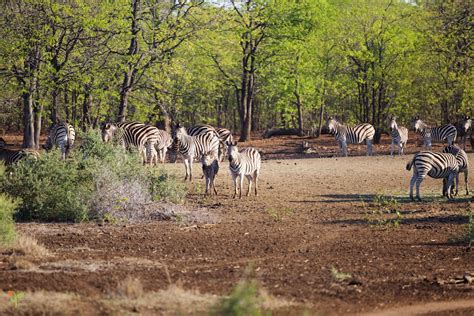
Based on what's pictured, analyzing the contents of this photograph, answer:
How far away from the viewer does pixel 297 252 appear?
12.4 m

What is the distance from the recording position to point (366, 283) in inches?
390

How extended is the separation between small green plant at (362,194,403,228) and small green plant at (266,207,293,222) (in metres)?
1.81

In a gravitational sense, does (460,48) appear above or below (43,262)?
above

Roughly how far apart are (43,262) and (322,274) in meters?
4.35

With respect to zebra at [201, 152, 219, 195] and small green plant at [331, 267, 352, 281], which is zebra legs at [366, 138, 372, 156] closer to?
zebra at [201, 152, 219, 195]

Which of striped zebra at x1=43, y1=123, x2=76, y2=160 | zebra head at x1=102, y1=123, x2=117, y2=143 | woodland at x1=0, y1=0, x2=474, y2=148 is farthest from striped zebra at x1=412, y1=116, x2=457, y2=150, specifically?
striped zebra at x1=43, y1=123, x2=76, y2=160

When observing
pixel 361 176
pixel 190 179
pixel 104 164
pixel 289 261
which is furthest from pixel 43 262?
pixel 361 176

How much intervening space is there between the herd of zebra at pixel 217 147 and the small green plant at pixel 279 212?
1815mm

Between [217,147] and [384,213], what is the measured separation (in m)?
8.83

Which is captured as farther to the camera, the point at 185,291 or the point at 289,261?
the point at 289,261

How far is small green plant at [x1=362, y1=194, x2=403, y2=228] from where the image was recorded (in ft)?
49.4

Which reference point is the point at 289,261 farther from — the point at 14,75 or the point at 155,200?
the point at 14,75

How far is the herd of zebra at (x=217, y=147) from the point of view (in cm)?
1859

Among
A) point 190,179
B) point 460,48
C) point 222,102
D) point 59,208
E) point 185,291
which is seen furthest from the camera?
point 222,102
